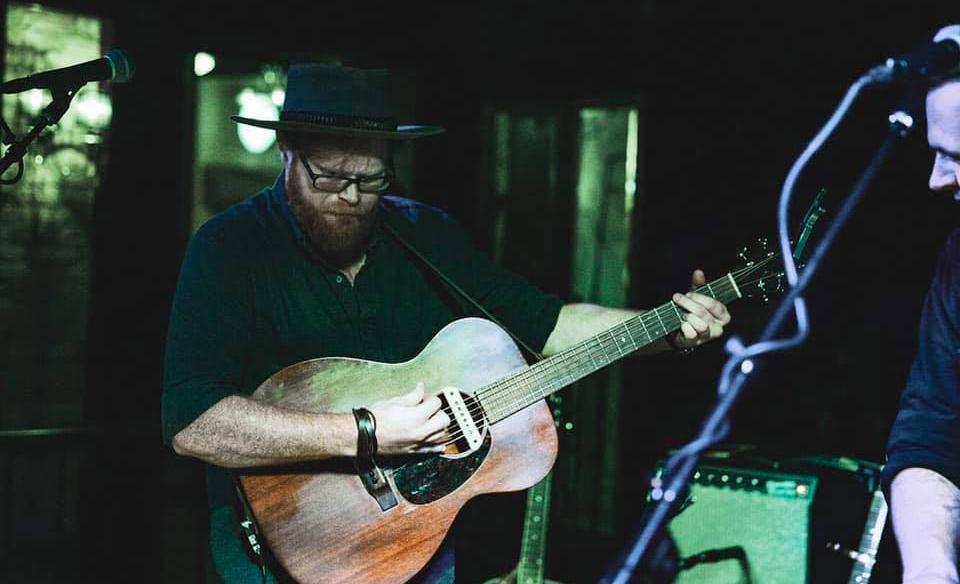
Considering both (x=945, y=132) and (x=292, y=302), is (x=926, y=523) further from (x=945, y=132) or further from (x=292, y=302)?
(x=292, y=302)

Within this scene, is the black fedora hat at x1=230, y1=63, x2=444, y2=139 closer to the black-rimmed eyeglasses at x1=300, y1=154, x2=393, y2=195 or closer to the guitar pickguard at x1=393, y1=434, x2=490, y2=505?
the black-rimmed eyeglasses at x1=300, y1=154, x2=393, y2=195

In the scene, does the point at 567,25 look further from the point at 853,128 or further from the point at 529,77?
the point at 853,128

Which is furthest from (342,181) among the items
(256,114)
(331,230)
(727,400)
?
(256,114)

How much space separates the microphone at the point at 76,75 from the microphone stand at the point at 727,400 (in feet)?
5.93

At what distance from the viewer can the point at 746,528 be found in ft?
12.3

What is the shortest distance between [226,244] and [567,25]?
11.8ft

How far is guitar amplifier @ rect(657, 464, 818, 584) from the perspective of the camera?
364 centimetres

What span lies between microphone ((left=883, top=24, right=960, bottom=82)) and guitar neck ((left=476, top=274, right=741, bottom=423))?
127cm

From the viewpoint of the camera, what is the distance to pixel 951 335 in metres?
2.20

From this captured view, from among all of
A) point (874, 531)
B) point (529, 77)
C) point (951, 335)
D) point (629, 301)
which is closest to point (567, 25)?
point (529, 77)

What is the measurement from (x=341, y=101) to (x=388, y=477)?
1.10m

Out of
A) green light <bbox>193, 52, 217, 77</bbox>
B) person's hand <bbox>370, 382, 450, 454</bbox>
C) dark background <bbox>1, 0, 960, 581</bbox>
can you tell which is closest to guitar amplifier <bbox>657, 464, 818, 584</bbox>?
dark background <bbox>1, 0, 960, 581</bbox>

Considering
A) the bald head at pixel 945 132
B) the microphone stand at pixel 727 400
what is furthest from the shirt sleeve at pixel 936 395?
the microphone stand at pixel 727 400

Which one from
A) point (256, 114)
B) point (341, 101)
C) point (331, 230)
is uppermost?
point (256, 114)
